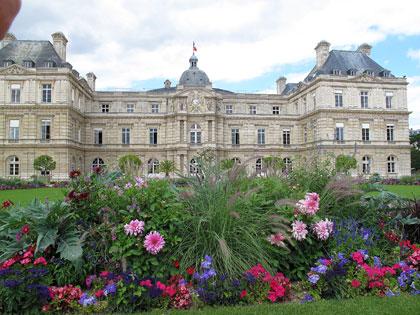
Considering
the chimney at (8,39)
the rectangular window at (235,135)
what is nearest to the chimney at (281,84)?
the rectangular window at (235,135)

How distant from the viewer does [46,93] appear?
33.2m

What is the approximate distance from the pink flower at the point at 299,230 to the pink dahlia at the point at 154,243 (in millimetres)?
1618

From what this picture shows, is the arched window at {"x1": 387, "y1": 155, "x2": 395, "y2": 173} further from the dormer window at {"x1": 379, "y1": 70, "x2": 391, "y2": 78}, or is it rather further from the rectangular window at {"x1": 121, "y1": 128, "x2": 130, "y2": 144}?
the rectangular window at {"x1": 121, "y1": 128, "x2": 130, "y2": 144}

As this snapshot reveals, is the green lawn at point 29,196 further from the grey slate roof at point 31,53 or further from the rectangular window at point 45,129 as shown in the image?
the grey slate roof at point 31,53

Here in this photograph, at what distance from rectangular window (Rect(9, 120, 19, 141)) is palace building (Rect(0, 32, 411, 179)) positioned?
0.09 m

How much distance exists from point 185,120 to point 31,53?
15913 millimetres

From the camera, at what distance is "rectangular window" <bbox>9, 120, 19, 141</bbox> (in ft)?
110

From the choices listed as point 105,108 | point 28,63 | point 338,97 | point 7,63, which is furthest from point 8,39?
point 338,97

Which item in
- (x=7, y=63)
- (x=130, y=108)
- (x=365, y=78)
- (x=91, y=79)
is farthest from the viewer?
(x=91, y=79)

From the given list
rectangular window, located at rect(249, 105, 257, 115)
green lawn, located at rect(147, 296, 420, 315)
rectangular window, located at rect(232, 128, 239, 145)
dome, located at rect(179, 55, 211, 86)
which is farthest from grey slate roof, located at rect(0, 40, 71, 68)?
green lawn, located at rect(147, 296, 420, 315)

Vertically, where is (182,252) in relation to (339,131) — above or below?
below

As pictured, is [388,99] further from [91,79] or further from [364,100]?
[91,79]

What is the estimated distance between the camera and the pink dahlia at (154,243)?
401cm

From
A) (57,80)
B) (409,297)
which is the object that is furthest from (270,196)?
(57,80)
